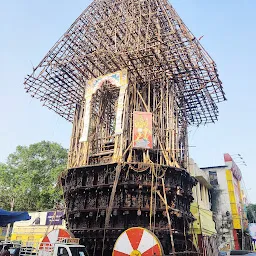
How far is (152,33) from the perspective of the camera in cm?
1756

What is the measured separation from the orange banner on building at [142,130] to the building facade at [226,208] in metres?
16.2

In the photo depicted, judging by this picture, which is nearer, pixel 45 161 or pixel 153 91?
pixel 153 91

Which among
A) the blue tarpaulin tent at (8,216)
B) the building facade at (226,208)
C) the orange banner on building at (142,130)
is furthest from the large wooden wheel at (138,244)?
the building facade at (226,208)

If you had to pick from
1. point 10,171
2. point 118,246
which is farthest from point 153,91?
point 10,171

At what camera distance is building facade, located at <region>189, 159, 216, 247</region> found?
2016 cm

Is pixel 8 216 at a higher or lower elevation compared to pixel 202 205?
lower

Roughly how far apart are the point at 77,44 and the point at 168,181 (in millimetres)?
10809

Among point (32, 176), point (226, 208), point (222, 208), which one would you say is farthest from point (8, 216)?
point (226, 208)

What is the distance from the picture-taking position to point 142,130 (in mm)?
14055

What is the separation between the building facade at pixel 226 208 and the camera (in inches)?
1012

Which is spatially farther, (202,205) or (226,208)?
(226,208)

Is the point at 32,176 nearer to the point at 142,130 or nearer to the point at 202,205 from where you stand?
the point at 202,205

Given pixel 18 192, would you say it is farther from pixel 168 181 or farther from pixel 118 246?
pixel 118 246

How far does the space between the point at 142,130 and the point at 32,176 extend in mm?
20660
